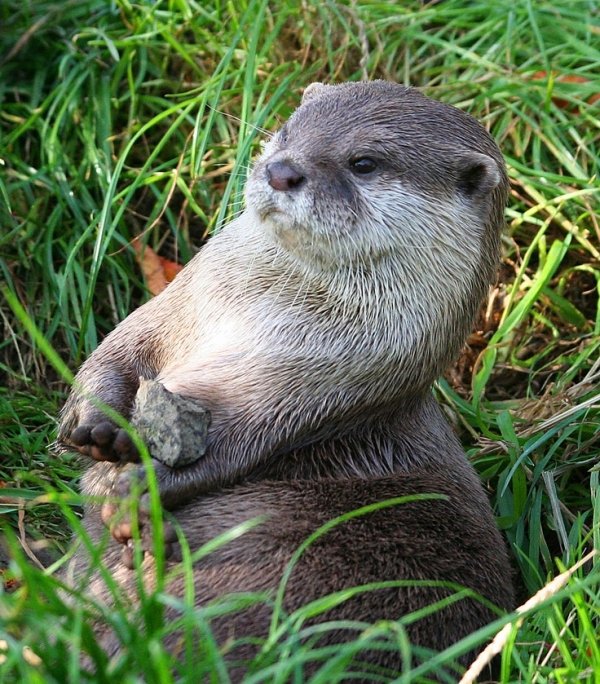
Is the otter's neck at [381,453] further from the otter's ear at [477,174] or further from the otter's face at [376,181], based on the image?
the otter's ear at [477,174]

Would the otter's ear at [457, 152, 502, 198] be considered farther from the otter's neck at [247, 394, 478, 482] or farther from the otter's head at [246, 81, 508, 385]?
the otter's neck at [247, 394, 478, 482]

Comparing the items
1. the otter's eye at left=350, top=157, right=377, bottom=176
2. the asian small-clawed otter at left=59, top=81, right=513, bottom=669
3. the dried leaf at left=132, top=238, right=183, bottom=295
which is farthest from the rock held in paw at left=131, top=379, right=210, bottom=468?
the dried leaf at left=132, top=238, right=183, bottom=295

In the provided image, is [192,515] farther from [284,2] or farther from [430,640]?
[284,2]

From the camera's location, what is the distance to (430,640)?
237 centimetres

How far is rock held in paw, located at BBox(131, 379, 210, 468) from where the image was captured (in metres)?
2.50

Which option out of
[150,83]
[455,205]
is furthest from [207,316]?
[150,83]

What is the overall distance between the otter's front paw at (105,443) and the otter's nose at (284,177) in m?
0.61

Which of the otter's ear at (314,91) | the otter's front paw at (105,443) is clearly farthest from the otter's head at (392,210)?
the otter's front paw at (105,443)

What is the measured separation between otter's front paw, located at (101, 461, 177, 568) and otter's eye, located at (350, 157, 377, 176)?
31.7 inches

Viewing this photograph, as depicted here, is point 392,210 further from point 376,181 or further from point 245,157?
point 245,157

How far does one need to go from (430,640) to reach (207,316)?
931 mm

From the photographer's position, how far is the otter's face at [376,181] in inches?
99.8

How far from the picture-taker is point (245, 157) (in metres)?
3.50

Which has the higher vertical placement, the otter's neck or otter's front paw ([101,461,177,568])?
otter's front paw ([101,461,177,568])
